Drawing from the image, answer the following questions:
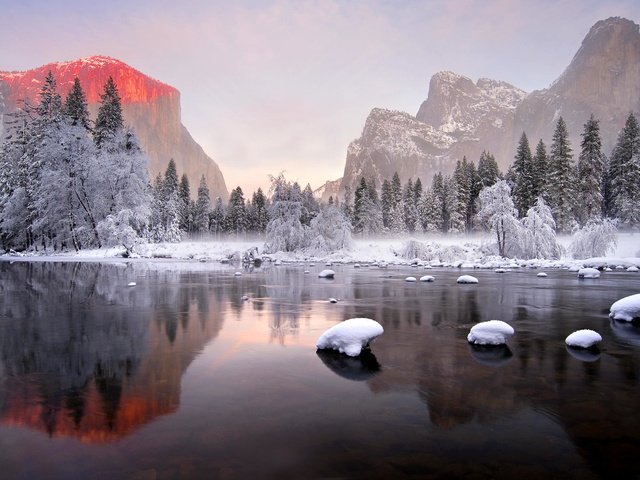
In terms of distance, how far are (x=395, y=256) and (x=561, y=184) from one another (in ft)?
81.1

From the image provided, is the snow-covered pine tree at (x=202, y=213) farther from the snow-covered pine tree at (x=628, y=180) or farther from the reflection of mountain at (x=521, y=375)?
the reflection of mountain at (x=521, y=375)

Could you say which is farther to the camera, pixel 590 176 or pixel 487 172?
pixel 487 172

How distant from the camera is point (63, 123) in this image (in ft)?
147

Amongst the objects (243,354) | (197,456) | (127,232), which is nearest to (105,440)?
(197,456)

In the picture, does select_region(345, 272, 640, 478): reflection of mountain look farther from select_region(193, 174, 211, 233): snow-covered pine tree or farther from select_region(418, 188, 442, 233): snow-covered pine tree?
select_region(193, 174, 211, 233): snow-covered pine tree

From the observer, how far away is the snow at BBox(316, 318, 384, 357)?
7.68 meters

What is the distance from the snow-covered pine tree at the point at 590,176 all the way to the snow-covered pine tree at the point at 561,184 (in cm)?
138

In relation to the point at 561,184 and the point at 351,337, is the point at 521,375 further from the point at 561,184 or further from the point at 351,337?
the point at 561,184

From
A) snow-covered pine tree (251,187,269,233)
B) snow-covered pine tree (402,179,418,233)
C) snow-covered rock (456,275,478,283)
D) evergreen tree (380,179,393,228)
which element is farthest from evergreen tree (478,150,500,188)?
snow-covered rock (456,275,478,283)

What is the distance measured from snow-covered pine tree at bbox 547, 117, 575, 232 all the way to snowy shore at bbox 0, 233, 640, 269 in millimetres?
4691

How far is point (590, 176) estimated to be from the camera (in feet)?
172

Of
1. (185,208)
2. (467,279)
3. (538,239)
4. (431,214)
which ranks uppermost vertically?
(185,208)

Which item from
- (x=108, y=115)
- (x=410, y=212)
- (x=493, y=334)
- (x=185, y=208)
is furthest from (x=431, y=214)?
(x=493, y=334)

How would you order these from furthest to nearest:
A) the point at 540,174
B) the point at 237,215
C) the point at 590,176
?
the point at 237,215
the point at 540,174
the point at 590,176
